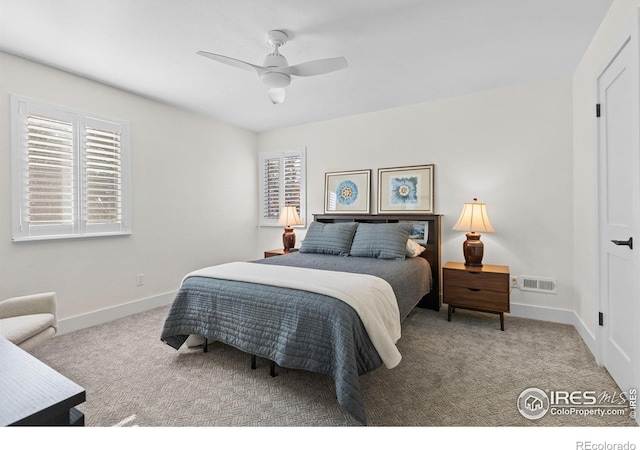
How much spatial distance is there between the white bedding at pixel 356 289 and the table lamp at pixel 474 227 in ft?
4.61

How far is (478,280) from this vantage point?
9.99 feet

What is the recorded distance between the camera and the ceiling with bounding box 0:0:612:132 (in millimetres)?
2080

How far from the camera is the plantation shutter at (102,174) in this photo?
3.12 m

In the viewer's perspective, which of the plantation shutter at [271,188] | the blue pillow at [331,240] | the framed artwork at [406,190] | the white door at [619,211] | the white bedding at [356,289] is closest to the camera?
the white door at [619,211]

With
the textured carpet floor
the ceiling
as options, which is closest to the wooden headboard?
the textured carpet floor

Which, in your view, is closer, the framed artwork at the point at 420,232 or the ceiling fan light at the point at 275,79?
the ceiling fan light at the point at 275,79

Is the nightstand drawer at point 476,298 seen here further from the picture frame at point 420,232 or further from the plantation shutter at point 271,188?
the plantation shutter at point 271,188

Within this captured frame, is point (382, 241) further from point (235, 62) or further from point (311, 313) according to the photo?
point (235, 62)

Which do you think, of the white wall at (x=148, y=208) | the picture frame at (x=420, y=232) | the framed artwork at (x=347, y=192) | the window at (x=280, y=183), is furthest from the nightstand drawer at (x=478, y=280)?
the white wall at (x=148, y=208)

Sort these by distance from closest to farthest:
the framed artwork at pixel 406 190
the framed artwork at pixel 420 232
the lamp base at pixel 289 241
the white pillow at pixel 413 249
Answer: the white pillow at pixel 413 249, the framed artwork at pixel 420 232, the framed artwork at pixel 406 190, the lamp base at pixel 289 241

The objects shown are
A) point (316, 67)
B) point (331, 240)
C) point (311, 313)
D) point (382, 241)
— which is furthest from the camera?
point (331, 240)

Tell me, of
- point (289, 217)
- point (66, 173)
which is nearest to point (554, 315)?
point (289, 217)

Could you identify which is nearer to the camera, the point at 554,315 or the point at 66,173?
the point at 66,173

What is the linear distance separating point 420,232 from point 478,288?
94cm
